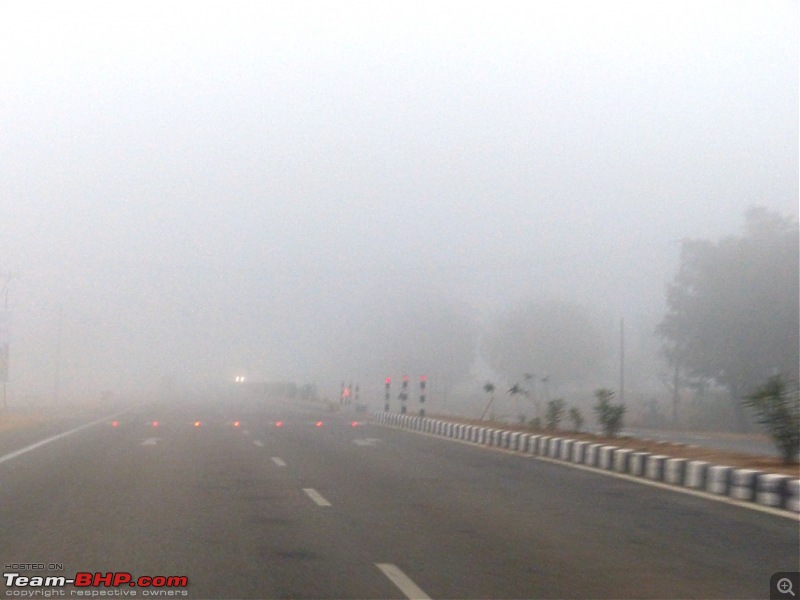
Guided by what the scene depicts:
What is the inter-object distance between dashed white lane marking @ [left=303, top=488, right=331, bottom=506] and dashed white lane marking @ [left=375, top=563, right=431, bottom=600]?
4.61 meters

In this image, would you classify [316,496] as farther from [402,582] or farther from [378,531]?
[402,582]

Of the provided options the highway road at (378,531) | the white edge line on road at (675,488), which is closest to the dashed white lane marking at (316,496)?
the highway road at (378,531)

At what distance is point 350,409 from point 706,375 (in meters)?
20.8

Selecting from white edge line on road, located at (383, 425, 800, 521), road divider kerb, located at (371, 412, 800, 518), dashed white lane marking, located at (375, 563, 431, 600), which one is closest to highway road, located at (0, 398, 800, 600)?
dashed white lane marking, located at (375, 563, 431, 600)

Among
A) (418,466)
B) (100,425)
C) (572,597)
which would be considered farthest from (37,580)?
(100,425)

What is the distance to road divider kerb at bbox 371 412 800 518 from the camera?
47.6ft

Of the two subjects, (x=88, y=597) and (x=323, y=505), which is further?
(x=323, y=505)

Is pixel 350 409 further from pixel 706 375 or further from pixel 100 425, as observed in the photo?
pixel 100 425

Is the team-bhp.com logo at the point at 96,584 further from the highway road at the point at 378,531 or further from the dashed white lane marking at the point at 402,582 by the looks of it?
the dashed white lane marking at the point at 402,582

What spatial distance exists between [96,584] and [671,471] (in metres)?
11.6

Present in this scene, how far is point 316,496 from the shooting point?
49.2 ft

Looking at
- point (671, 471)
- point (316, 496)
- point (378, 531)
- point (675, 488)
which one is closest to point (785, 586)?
point (378, 531)

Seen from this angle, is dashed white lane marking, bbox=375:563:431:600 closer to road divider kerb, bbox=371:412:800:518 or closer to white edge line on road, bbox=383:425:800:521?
white edge line on road, bbox=383:425:800:521

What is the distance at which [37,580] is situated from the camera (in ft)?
28.6
